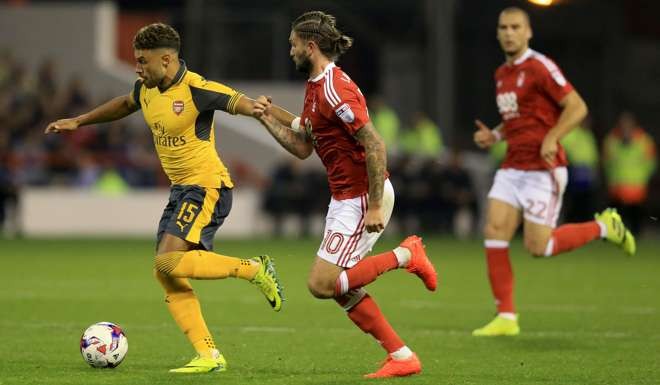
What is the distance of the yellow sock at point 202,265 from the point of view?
790cm

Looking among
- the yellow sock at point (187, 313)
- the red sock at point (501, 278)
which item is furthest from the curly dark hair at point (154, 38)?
the red sock at point (501, 278)

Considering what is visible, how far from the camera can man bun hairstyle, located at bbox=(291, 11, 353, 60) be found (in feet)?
25.0

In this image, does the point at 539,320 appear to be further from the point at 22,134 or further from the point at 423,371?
the point at 22,134

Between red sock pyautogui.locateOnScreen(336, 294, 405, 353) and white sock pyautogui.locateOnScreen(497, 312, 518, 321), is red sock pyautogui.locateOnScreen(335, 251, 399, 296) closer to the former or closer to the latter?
red sock pyautogui.locateOnScreen(336, 294, 405, 353)

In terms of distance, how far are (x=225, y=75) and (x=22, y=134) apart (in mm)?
4135

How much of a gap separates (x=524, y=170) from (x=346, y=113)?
3076mm

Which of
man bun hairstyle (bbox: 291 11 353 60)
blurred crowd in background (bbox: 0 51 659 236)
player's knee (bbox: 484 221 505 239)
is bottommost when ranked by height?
blurred crowd in background (bbox: 0 51 659 236)

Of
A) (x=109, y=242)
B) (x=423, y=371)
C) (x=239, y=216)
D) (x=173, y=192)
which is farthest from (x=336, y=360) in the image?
(x=239, y=216)

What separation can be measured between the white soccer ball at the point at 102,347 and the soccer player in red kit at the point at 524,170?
3.09 metres

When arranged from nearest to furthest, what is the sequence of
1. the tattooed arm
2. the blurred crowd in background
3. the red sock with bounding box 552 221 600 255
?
the tattooed arm → the red sock with bounding box 552 221 600 255 → the blurred crowd in background

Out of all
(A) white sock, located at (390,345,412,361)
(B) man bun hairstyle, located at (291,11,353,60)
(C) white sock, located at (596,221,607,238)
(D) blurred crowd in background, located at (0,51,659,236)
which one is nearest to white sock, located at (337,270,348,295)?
(A) white sock, located at (390,345,412,361)

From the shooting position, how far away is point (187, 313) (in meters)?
8.09

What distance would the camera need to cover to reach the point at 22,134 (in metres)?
25.2

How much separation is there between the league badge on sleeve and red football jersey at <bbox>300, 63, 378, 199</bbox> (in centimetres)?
4
